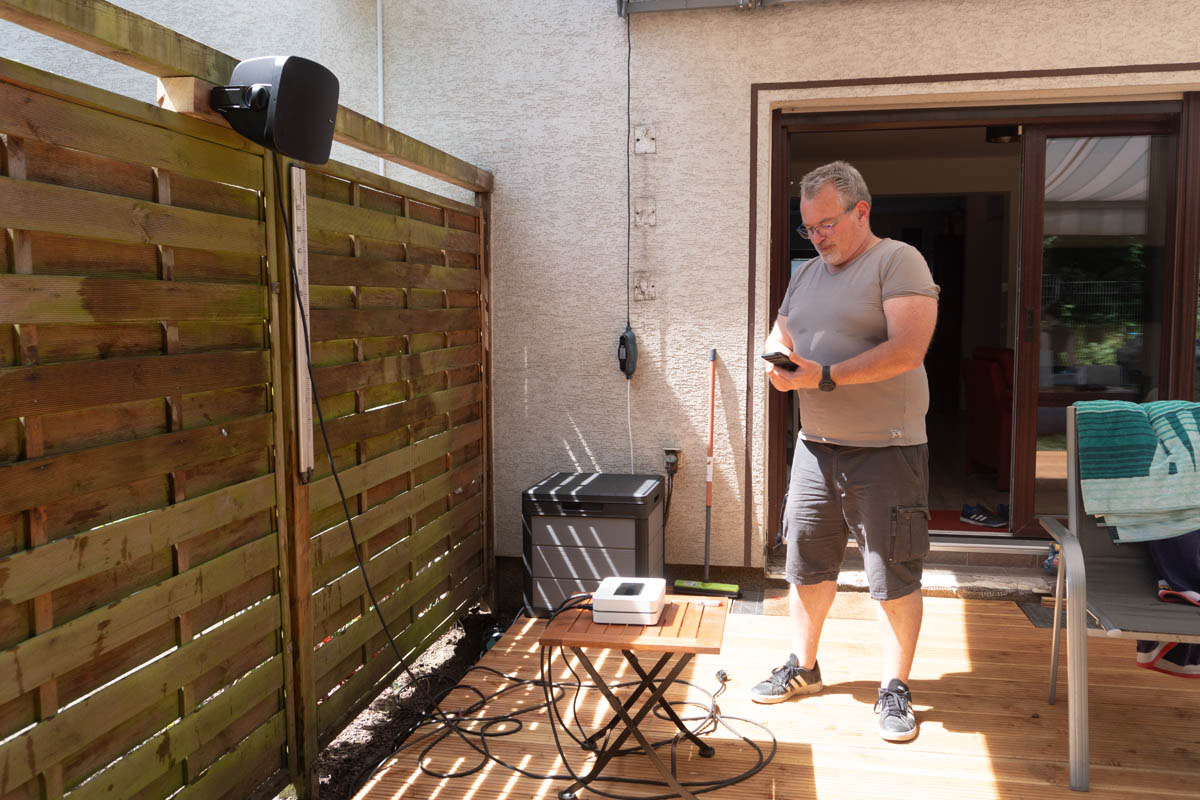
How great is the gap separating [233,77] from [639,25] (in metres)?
2.47

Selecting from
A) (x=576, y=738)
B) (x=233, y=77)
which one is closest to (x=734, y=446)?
(x=576, y=738)

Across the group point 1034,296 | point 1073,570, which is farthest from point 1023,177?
point 1073,570

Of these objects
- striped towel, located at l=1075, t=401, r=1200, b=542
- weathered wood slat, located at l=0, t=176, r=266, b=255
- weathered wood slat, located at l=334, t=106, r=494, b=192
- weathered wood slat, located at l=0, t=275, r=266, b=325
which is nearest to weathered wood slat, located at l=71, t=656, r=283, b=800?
weathered wood slat, located at l=0, t=275, r=266, b=325

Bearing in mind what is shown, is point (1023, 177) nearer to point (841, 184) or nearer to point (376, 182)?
point (841, 184)

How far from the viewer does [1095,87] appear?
4062 mm

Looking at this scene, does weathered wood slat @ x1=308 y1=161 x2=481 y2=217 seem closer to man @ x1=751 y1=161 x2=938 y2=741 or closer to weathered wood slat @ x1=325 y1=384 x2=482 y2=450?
weathered wood slat @ x1=325 y1=384 x2=482 y2=450

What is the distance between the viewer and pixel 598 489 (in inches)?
161

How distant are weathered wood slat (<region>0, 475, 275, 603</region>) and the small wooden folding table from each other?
32.6 inches

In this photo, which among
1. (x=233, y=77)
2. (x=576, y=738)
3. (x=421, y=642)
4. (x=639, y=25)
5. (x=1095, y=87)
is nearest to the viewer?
(x=233, y=77)

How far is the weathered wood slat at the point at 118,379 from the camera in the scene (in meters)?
1.73

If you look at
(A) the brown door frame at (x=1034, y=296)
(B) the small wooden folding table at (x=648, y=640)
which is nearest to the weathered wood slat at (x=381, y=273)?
(B) the small wooden folding table at (x=648, y=640)

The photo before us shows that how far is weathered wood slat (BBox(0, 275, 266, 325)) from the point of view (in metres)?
1.73

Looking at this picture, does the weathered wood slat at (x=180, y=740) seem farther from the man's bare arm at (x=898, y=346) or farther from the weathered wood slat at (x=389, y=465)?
the man's bare arm at (x=898, y=346)

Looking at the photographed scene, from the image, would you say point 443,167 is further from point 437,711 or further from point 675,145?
point 437,711
